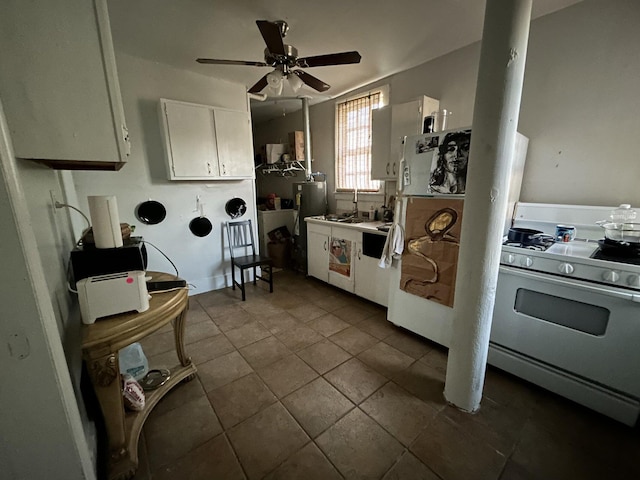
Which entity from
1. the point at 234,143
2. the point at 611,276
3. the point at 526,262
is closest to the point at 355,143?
the point at 234,143

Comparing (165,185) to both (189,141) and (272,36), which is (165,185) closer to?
(189,141)

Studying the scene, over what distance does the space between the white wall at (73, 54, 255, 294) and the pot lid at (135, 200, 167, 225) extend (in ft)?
0.16

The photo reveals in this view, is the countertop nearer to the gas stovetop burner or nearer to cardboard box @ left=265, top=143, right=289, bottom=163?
Result: the gas stovetop burner

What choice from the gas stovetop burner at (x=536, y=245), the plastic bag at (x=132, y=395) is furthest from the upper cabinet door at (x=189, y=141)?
the gas stovetop burner at (x=536, y=245)

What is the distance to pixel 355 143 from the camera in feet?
11.7

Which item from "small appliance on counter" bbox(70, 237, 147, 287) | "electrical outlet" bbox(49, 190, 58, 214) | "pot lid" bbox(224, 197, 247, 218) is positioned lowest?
"small appliance on counter" bbox(70, 237, 147, 287)

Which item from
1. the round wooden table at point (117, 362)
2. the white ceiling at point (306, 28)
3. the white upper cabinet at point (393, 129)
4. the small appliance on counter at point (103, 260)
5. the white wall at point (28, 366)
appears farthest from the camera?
the white upper cabinet at point (393, 129)

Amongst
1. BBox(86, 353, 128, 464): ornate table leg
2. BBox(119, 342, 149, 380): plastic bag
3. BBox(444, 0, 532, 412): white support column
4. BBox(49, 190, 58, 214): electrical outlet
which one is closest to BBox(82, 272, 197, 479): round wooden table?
BBox(86, 353, 128, 464): ornate table leg

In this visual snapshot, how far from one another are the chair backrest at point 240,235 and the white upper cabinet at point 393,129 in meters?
1.82

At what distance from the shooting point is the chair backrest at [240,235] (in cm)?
345

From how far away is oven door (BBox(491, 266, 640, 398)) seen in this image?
1338mm

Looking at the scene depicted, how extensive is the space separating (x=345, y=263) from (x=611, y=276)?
6.99 ft

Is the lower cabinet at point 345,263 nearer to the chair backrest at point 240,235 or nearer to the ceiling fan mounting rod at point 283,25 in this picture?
the chair backrest at point 240,235

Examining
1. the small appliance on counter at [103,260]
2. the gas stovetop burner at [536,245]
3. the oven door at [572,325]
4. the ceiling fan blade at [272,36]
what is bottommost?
the oven door at [572,325]
